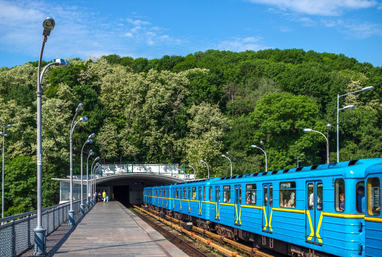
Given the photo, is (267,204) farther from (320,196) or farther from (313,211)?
(320,196)

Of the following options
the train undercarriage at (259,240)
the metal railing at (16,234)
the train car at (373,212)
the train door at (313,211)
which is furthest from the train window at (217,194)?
the train car at (373,212)

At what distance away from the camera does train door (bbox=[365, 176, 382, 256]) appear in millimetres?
9109

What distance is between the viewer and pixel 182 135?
8606cm

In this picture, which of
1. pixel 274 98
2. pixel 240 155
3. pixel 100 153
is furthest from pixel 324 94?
pixel 100 153

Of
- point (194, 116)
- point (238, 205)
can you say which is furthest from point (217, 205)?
point (194, 116)

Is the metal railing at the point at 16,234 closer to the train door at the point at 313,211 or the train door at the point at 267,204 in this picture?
the train door at the point at 267,204

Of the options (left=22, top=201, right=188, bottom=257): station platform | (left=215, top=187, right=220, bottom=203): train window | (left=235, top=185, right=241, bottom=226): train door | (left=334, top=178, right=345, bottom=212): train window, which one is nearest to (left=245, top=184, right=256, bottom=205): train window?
(left=235, top=185, right=241, bottom=226): train door

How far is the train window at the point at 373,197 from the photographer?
940cm

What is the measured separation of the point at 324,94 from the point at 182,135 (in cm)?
2705

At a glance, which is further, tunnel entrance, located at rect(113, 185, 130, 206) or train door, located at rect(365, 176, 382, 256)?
tunnel entrance, located at rect(113, 185, 130, 206)

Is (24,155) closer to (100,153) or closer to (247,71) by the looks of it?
(100,153)

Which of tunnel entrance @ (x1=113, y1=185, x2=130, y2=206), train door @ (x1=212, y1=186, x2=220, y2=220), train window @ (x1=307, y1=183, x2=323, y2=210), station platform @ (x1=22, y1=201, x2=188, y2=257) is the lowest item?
tunnel entrance @ (x1=113, y1=185, x2=130, y2=206)

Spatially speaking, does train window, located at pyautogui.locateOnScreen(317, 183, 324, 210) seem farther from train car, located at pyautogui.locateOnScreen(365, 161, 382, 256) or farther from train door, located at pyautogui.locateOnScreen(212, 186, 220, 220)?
train door, located at pyautogui.locateOnScreen(212, 186, 220, 220)

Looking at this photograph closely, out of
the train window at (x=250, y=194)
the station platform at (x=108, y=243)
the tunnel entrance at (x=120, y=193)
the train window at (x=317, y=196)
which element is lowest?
the tunnel entrance at (x=120, y=193)
